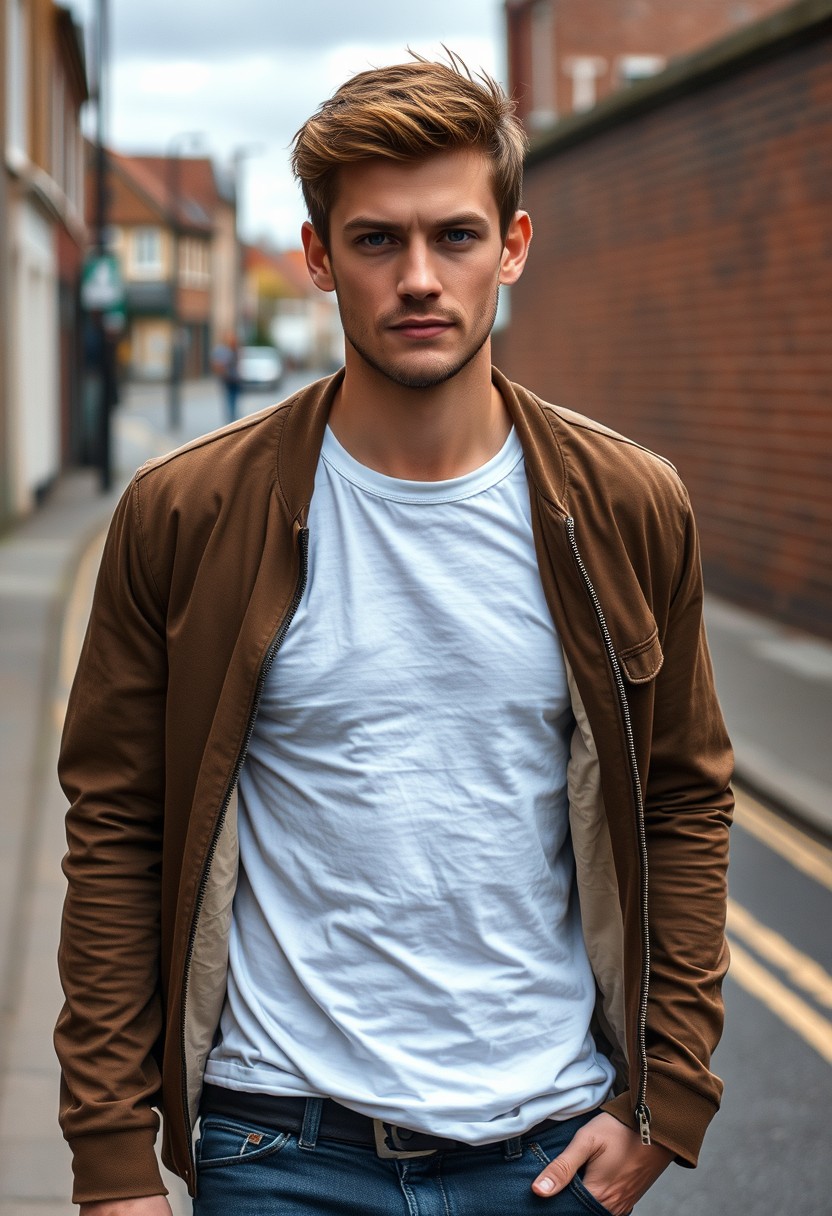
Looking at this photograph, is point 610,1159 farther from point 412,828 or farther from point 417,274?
point 417,274

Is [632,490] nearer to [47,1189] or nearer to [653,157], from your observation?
[47,1189]

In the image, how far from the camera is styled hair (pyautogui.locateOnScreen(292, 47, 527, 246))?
6.68 ft

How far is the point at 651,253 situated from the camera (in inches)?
622

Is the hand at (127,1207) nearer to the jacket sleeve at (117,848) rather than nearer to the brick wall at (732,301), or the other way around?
Result: the jacket sleeve at (117,848)

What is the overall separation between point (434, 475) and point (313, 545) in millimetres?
179

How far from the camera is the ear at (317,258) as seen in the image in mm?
2221

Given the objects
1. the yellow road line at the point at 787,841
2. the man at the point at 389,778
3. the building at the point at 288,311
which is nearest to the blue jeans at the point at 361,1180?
the man at the point at 389,778

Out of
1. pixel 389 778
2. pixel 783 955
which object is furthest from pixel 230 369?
pixel 389 778

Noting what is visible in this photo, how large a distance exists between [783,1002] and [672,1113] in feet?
11.4

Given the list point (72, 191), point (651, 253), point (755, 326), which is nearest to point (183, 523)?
point (755, 326)

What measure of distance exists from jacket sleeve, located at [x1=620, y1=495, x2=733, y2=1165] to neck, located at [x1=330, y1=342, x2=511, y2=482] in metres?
0.32

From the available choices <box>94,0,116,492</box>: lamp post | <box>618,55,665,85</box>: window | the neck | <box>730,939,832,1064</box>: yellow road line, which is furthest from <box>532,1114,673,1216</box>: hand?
<box>618,55,665,85</box>: window

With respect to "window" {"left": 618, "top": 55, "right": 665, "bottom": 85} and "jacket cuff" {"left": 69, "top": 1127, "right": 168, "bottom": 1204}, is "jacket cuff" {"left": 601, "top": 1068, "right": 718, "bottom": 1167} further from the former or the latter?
"window" {"left": 618, "top": 55, "right": 665, "bottom": 85}

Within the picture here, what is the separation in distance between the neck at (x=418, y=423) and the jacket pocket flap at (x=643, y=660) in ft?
1.03
